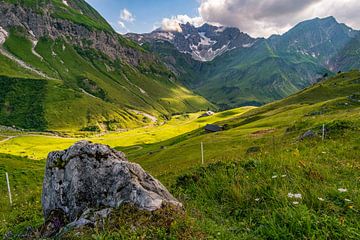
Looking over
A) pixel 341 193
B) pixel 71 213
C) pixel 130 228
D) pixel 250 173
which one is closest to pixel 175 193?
pixel 250 173

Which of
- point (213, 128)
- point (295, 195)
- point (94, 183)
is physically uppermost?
point (94, 183)

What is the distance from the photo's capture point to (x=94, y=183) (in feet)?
35.0

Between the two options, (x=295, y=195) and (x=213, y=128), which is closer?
(x=295, y=195)

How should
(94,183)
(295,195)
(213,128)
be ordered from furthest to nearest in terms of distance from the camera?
(213,128) < (94,183) < (295,195)

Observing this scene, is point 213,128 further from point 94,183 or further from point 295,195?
point 295,195

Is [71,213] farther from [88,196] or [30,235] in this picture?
[30,235]

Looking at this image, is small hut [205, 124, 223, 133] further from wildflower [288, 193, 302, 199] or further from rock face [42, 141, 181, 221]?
wildflower [288, 193, 302, 199]

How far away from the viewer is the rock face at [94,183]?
30.0ft

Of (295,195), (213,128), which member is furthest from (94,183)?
(213,128)

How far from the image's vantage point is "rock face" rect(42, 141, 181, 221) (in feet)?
30.0

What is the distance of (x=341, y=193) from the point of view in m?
8.18

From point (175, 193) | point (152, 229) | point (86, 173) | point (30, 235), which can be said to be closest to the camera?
point (152, 229)

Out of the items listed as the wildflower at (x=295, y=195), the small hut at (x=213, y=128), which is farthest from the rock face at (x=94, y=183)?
the small hut at (x=213, y=128)

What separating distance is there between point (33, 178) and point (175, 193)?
1824 inches
